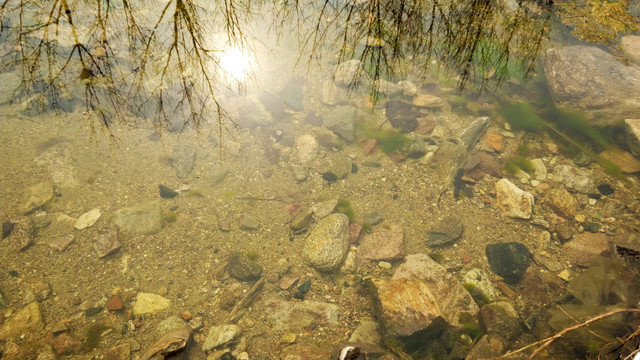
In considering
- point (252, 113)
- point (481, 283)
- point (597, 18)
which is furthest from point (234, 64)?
point (597, 18)

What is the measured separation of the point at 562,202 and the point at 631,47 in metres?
3.13

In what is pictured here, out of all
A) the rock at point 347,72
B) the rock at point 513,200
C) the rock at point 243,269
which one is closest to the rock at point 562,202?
the rock at point 513,200

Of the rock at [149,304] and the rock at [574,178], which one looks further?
the rock at [574,178]

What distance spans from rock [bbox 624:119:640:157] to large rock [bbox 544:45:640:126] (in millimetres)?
146

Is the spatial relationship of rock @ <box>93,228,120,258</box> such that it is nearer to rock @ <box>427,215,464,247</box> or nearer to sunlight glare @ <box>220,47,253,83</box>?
sunlight glare @ <box>220,47,253,83</box>

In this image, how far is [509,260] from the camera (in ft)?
12.8

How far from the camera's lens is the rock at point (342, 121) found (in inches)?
215

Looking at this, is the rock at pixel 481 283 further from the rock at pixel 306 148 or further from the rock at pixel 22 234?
the rock at pixel 22 234

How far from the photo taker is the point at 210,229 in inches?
173

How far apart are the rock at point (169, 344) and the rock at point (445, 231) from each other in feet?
10.9

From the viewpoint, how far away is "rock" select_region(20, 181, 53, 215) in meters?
4.38

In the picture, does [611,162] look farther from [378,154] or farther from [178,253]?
[178,253]

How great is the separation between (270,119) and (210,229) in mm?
2422

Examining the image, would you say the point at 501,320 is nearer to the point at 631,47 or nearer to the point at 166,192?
the point at 166,192
